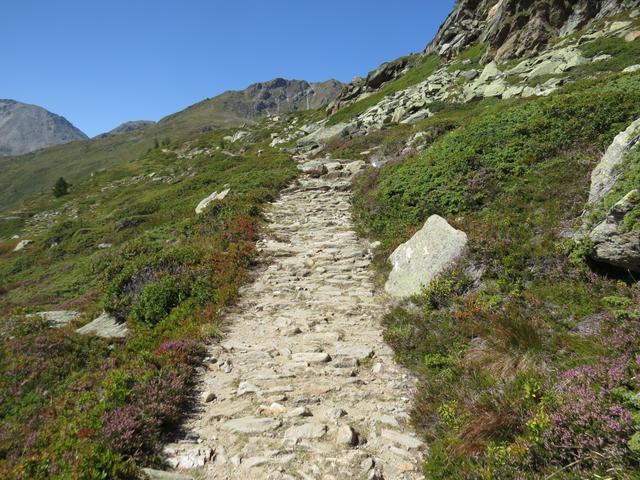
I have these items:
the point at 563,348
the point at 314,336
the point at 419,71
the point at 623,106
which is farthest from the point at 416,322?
the point at 419,71

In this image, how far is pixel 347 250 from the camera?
14461 mm

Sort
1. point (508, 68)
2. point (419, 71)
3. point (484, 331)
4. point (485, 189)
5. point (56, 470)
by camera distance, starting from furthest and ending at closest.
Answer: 1. point (419, 71)
2. point (508, 68)
3. point (485, 189)
4. point (484, 331)
5. point (56, 470)

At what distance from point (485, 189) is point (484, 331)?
6.34 meters

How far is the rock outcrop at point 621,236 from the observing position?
6.64m

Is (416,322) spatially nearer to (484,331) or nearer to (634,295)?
(484,331)

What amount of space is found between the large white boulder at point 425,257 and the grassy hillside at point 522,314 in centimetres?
44

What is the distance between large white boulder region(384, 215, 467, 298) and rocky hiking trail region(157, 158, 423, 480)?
77 cm

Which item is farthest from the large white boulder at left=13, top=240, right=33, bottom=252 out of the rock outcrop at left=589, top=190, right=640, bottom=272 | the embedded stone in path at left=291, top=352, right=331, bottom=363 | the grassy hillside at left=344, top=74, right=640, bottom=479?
the rock outcrop at left=589, top=190, right=640, bottom=272

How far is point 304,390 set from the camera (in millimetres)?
6871

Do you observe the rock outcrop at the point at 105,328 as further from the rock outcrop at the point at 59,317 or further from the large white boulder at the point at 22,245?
the large white boulder at the point at 22,245

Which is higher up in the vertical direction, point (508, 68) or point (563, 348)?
point (508, 68)

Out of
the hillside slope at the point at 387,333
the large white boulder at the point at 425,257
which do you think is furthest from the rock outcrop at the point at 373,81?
the large white boulder at the point at 425,257

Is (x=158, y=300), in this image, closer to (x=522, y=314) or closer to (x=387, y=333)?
(x=387, y=333)

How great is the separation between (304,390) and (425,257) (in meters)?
5.24
